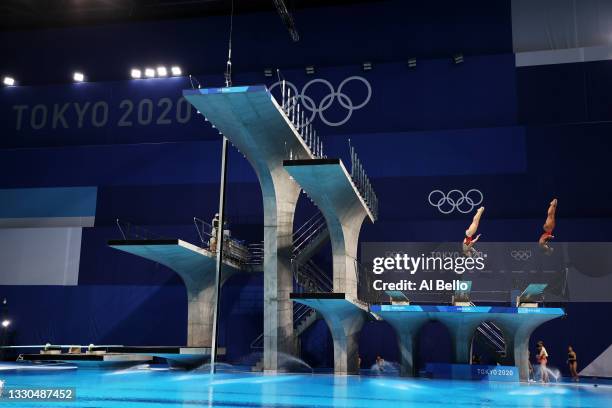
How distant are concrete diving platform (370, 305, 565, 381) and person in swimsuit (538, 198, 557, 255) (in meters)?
6.01

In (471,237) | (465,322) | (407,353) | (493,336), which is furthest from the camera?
(471,237)

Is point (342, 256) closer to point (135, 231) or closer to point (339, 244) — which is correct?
Result: point (339, 244)

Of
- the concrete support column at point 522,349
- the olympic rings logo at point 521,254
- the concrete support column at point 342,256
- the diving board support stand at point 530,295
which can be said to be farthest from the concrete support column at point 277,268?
the olympic rings logo at point 521,254

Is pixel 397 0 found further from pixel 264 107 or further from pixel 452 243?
pixel 264 107

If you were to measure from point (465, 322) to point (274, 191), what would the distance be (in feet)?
26.3

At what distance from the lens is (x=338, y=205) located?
2336 centimetres

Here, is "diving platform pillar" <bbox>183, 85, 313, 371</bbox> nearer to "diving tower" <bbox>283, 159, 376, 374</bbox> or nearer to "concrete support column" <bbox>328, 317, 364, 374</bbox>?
"diving tower" <bbox>283, 159, 376, 374</bbox>

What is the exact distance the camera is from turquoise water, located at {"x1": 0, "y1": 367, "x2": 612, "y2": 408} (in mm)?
12578

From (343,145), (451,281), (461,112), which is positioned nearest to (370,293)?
(451,281)

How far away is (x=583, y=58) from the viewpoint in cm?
2977

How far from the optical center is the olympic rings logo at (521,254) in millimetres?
27883

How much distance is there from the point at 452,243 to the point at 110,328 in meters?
16.0

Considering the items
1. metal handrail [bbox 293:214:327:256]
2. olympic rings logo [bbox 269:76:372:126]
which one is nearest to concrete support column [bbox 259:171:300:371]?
metal handrail [bbox 293:214:327:256]

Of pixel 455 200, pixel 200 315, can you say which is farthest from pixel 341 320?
pixel 455 200
